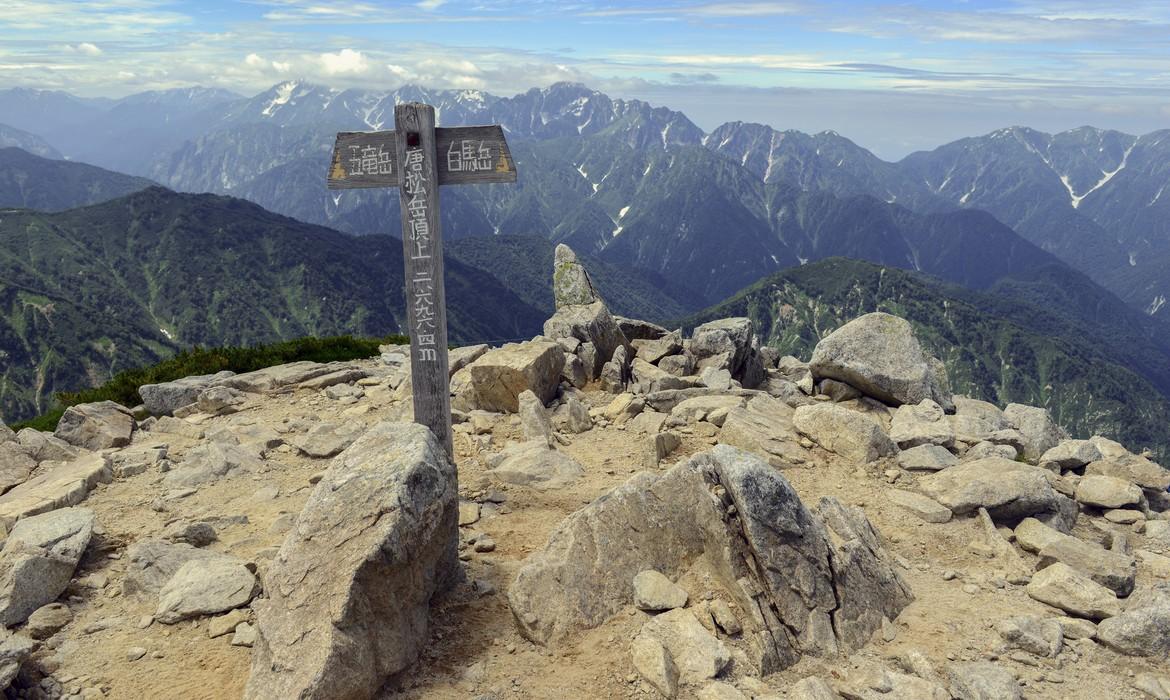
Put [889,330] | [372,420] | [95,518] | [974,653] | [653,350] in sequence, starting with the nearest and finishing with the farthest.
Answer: [974,653], [95,518], [372,420], [889,330], [653,350]

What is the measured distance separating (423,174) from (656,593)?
6.52 m

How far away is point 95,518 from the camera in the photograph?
1123 cm

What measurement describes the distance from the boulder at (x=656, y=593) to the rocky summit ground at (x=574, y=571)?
0.13ft

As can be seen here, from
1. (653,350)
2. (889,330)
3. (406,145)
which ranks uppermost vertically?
(406,145)

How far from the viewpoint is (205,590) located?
945cm

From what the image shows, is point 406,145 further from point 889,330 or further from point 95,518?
point 889,330

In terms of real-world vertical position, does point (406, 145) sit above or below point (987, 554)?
above

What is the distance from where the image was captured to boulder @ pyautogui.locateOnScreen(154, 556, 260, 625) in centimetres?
921

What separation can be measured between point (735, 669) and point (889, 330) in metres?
15.4

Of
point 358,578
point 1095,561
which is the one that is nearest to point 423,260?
point 358,578

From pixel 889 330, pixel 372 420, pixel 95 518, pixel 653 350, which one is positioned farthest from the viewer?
pixel 653 350

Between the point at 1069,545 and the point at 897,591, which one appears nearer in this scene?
the point at 897,591

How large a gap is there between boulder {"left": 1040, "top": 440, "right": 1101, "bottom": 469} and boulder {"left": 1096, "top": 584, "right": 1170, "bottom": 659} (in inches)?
286

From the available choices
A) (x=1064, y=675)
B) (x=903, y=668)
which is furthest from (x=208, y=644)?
(x=1064, y=675)
